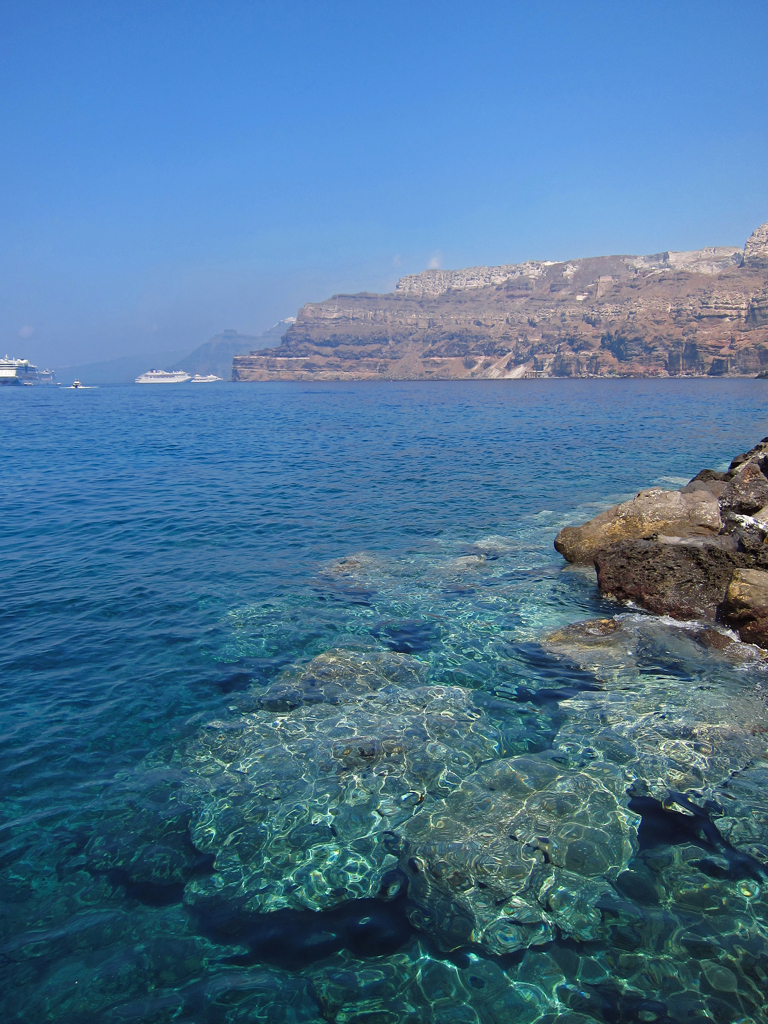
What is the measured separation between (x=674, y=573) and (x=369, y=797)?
8.13 m

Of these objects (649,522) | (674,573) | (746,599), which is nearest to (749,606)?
(746,599)

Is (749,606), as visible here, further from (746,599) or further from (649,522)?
(649,522)

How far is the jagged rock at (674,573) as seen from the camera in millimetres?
11469

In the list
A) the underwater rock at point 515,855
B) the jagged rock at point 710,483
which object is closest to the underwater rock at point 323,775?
the underwater rock at point 515,855

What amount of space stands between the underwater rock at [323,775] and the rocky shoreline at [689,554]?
525 cm

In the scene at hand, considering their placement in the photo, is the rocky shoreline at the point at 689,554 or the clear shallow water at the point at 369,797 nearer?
the clear shallow water at the point at 369,797

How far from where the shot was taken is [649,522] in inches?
562

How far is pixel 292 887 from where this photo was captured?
18.7 ft

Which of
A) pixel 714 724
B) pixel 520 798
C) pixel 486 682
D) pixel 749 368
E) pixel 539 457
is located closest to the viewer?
pixel 520 798

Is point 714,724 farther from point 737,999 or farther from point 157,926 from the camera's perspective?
point 157,926

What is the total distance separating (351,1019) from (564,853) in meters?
2.57

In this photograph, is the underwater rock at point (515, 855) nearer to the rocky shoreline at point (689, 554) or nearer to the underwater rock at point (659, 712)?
the underwater rock at point (659, 712)

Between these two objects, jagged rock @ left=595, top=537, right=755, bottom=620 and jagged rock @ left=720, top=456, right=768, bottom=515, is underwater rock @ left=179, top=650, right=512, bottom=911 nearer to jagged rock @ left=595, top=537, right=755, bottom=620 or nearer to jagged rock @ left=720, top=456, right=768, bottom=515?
jagged rock @ left=595, top=537, right=755, bottom=620

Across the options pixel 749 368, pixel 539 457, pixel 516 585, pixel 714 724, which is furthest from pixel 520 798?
pixel 749 368
